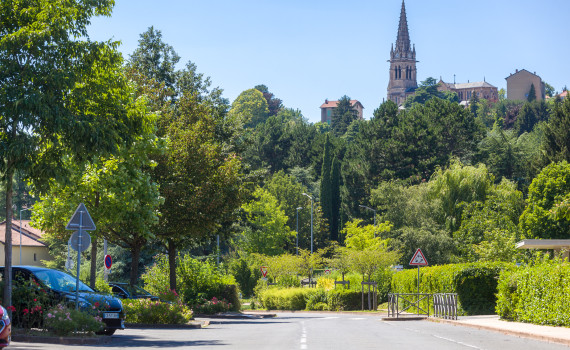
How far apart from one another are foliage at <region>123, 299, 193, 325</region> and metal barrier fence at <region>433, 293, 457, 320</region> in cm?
1084

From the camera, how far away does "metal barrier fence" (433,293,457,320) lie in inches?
1166

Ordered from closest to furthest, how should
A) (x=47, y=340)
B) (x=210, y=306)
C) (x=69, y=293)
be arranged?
(x=47, y=340) → (x=69, y=293) → (x=210, y=306)

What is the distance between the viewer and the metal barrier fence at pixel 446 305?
2961 centimetres

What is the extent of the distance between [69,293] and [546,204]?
4742 centimetres

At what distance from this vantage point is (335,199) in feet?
316

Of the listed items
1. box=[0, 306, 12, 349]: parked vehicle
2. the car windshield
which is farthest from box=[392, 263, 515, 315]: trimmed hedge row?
box=[0, 306, 12, 349]: parked vehicle

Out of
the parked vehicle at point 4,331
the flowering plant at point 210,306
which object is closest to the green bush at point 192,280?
the flowering plant at point 210,306

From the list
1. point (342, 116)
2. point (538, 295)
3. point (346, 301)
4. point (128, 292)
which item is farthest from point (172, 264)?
point (342, 116)

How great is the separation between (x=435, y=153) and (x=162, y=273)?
169ft

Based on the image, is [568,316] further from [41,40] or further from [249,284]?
[249,284]

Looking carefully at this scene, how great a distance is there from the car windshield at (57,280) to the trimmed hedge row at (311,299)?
108 ft

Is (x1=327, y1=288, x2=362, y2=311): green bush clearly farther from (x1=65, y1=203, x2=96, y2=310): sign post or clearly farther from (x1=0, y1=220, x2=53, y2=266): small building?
(x1=0, y1=220, x2=53, y2=266): small building

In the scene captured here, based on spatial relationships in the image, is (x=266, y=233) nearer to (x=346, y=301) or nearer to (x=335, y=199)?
(x=335, y=199)

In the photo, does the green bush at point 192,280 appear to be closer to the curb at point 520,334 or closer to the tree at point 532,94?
the curb at point 520,334
